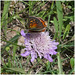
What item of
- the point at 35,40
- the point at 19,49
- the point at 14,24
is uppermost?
the point at 14,24

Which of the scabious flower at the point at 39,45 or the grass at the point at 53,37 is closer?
the scabious flower at the point at 39,45

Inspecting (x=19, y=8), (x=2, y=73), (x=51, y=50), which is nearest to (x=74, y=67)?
(x=51, y=50)

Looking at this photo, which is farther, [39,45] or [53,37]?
[53,37]

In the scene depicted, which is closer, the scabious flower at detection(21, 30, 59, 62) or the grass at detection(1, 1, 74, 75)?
the scabious flower at detection(21, 30, 59, 62)

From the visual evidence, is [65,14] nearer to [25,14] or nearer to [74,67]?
[25,14]

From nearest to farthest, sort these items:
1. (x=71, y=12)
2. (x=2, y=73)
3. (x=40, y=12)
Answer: (x=2, y=73), (x=40, y=12), (x=71, y=12)


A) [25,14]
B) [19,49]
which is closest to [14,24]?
[25,14]

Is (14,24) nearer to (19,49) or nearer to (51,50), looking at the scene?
(19,49)

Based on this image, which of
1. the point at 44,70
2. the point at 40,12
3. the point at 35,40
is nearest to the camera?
the point at 35,40

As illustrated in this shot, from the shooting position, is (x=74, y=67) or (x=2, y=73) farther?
(x=74, y=67)

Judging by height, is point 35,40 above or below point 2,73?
above
